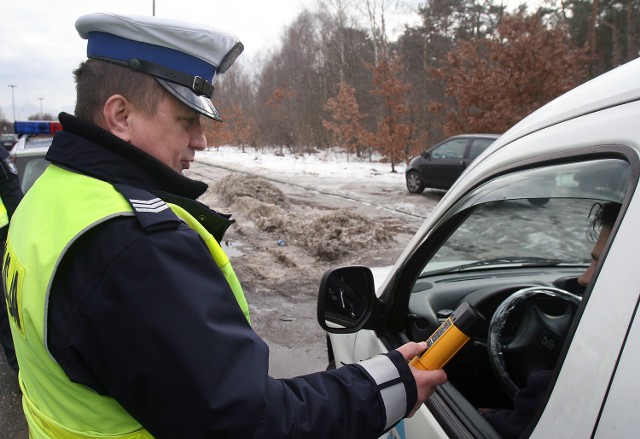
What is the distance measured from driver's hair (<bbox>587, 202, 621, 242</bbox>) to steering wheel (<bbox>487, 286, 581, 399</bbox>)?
292mm

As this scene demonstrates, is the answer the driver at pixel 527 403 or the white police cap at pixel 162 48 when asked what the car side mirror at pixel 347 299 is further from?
the white police cap at pixel 162 48

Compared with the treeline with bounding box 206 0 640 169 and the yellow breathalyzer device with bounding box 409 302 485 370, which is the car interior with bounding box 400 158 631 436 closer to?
the yellow breathalyzer device with bounding box 409 302 485 370

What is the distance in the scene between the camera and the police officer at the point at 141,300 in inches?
36.0

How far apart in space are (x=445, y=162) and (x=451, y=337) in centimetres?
1208

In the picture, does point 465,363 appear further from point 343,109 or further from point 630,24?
point 343,109

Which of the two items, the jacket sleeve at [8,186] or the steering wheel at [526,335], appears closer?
the steering wheel at [526,335]

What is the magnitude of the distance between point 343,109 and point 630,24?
13.4 m

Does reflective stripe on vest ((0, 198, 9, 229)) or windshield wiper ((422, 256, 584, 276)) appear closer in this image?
windshield wiper ((422, 256, 584, 276))

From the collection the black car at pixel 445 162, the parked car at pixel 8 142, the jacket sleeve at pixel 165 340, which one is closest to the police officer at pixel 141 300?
the jacket sleeve at pixel 165 340

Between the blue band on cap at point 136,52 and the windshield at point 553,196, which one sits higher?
the blue band on cap at point 136,52

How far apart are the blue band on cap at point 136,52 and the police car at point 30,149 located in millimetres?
4662

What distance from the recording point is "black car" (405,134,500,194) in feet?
39.2

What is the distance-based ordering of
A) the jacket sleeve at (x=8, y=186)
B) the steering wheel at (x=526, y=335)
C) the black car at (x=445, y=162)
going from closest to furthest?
the steering wheel at (x=526, y=335) < the jacket sleeve at (x=8, y=186) < the black car at (x=445, y=162)

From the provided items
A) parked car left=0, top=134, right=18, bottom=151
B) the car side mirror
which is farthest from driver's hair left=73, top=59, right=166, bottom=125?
parked car left=0, top=134, right=18, bottom=151
